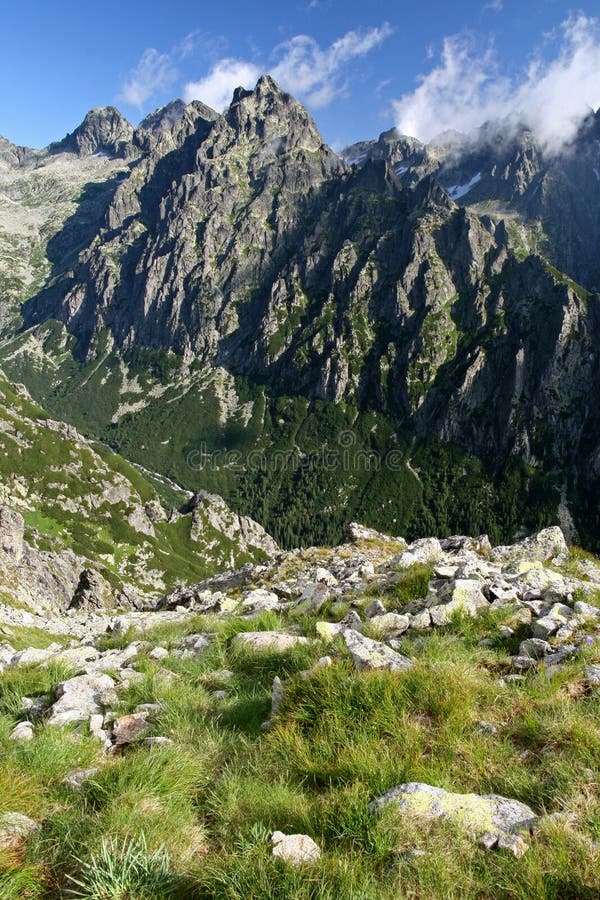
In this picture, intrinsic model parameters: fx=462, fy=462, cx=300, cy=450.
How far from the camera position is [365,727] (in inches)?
206

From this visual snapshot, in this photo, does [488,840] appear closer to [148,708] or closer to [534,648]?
[534,648]

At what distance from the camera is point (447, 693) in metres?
5.54

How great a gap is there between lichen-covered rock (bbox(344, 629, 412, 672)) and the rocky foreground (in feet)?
0.10

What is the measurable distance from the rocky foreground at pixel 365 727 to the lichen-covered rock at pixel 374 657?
0.03 m

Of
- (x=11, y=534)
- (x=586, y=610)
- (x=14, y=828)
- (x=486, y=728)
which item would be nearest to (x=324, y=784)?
(x=486, y=728)

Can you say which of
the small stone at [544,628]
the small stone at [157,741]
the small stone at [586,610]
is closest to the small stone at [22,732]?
the small stone at [157,741]

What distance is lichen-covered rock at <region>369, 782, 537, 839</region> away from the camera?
3.82m

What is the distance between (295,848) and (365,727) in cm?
185

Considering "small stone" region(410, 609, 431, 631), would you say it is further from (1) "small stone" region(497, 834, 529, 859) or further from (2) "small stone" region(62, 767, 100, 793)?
(2) "small stone" region(62, 767, 100, 793)

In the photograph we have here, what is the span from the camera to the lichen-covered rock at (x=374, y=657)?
6344mm

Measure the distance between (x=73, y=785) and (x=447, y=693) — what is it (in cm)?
417

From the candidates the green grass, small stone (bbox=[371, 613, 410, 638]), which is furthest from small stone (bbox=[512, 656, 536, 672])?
small stone (bbox=[371, 613, 410, 638])

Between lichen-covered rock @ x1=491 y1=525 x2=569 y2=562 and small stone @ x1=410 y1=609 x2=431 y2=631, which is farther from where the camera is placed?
lichen-covered rock @ x1=491 y1=525 x2=569 y2=562

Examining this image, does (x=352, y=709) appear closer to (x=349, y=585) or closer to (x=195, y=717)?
(x=195, y=717)
